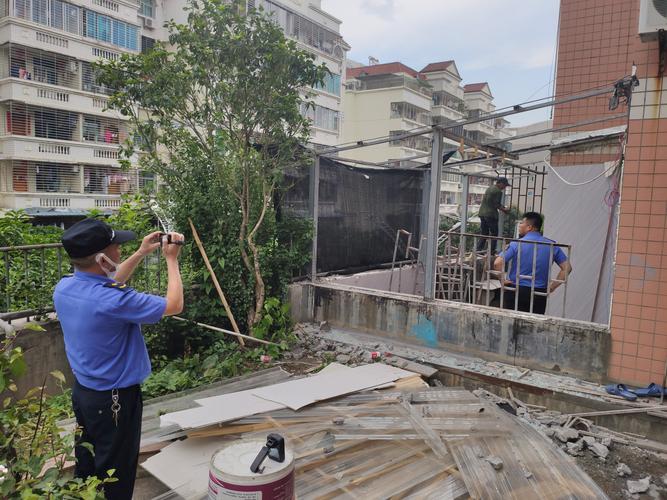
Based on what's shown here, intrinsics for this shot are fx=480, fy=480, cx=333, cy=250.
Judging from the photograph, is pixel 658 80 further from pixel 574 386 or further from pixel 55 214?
pixel 55 214

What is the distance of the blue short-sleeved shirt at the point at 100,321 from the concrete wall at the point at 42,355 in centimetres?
261

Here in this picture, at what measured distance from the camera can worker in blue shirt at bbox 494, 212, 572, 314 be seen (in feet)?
18.9

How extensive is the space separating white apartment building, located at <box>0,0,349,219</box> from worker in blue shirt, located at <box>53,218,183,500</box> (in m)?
19.1

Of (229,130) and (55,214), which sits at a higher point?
(229,130)

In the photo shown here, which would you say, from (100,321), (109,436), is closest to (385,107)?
(100,321)

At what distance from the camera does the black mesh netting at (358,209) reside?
7.59m

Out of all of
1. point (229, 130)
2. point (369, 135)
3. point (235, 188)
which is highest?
point (369, 135)

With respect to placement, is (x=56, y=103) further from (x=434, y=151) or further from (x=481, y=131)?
(x=481, y=131)

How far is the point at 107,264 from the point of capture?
2639 millimetres

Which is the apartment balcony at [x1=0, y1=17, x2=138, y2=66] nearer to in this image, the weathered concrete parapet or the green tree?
the green tree

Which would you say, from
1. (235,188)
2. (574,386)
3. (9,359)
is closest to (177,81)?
(235,188)

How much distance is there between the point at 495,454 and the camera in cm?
354

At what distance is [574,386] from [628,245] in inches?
58.6

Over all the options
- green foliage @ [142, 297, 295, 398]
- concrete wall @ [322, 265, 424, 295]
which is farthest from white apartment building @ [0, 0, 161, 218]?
green foliage @ [142, 297, 295, 398]
